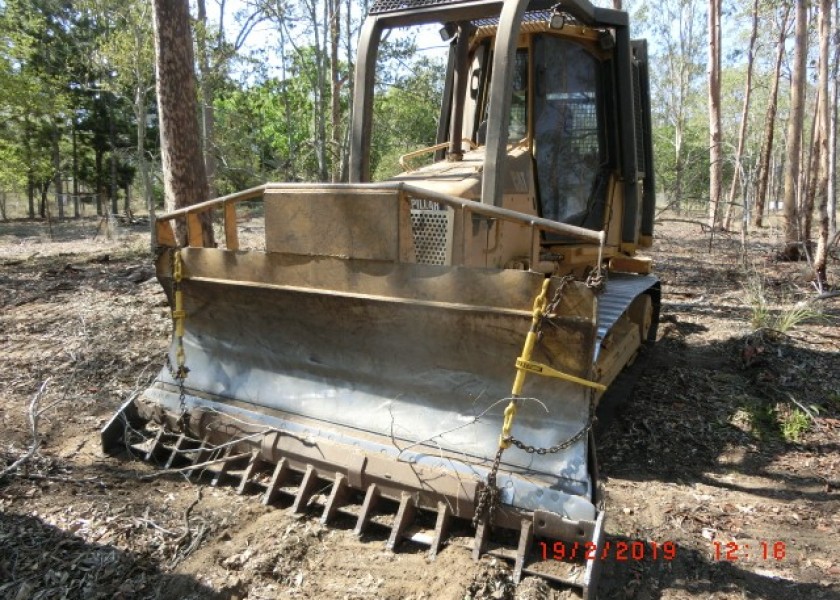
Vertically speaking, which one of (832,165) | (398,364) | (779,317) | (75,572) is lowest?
(75,572)

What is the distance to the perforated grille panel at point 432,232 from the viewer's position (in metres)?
3.65

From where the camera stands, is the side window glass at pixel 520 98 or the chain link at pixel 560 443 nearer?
the chain link at pixel 560 443

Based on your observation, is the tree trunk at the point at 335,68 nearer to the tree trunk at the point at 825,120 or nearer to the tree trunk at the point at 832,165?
the tree trunk at the point at 825,120

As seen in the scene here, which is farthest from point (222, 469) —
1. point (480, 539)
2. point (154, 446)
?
point (480, 539)

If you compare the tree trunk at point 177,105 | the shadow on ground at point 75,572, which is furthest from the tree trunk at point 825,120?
the shadow on ground at point 75,572

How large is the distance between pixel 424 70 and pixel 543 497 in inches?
919

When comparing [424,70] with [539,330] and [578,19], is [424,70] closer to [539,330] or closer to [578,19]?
[578,19]

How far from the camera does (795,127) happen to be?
42.7ft

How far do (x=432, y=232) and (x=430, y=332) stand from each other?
0.67 metres

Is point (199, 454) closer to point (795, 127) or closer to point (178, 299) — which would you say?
point (178, 299)

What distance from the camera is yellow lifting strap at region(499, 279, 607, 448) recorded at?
2.99 m
